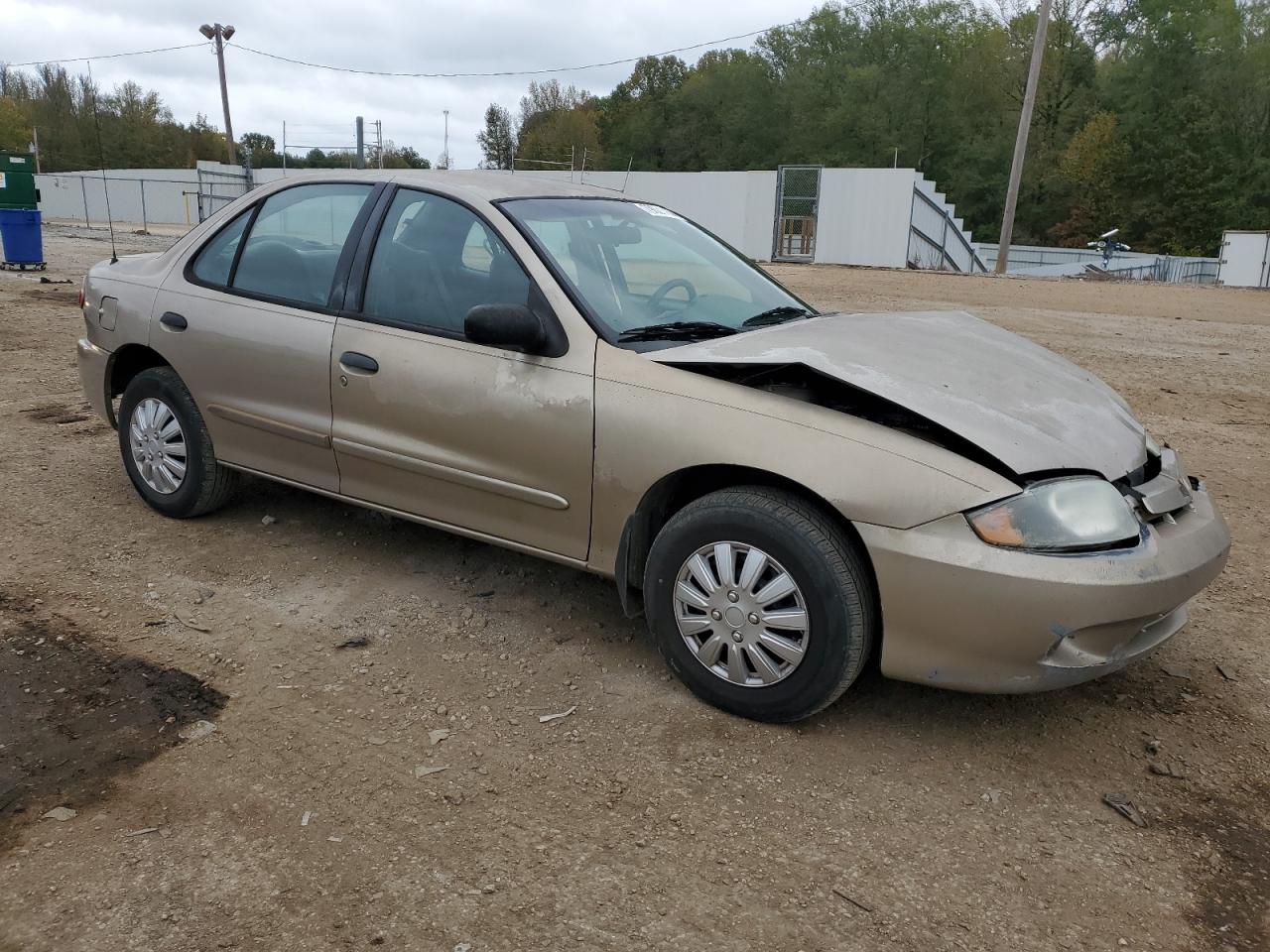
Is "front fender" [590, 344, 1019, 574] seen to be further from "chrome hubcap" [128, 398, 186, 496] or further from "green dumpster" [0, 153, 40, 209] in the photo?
"green dumpster" [0, 153, 40, 209]

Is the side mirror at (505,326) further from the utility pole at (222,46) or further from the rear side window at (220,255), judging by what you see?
the utility pole at (222,46)

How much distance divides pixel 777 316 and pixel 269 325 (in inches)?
80.4

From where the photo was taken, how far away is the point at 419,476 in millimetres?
3922

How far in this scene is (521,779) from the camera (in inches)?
117

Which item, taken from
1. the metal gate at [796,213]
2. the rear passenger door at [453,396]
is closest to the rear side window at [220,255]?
the rear passenger door at [453,396]

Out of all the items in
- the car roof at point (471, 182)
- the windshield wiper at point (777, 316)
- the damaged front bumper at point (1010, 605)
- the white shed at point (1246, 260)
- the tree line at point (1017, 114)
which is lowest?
the white shed at point (1246, 260)

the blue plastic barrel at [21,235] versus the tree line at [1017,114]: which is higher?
the tree line at [1017,114]

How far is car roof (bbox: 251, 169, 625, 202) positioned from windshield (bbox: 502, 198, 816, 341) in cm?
8

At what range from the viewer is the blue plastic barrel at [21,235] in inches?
671

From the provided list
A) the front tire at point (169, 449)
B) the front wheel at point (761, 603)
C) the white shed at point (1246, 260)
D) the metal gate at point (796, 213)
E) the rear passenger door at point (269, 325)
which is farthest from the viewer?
the metal gate at point (796, 213)

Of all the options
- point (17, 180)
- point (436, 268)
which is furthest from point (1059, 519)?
point (17, 180)

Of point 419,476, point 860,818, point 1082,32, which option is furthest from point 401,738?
point 1082,32

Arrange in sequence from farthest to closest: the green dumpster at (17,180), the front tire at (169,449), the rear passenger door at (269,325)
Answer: the green dumpster at (17,180) < the front tire at (169,449) < the rear passenger door at (269,325)

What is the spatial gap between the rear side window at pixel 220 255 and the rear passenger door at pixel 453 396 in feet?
2.79
